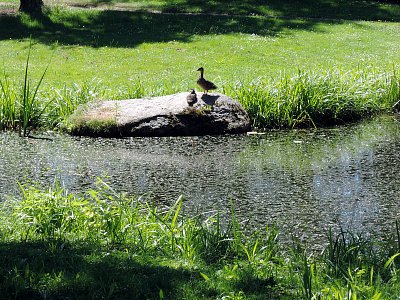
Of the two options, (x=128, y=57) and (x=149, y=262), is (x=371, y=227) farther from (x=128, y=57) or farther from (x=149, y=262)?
(x=128, y=57)

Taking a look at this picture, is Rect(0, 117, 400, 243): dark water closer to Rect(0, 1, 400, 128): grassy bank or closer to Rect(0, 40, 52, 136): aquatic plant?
Rect(0, 40, 52, 136): aquatic plant

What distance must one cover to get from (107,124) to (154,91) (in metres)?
2.32

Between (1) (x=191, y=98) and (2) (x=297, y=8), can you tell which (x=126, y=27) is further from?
(1) (x=191, y=98)

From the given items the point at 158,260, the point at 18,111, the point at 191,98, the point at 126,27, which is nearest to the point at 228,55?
the point at 126,27

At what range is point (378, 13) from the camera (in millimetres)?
26078

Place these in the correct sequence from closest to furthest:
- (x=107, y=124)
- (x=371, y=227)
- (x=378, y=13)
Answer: (x=371, y=227) → (x=107, y=124) → (x=378, y=13)

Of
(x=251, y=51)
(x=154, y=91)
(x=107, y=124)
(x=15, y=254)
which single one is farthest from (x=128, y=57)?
(x=15, y=254)

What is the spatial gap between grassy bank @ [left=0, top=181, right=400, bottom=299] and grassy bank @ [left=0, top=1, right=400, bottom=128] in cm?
A: 623

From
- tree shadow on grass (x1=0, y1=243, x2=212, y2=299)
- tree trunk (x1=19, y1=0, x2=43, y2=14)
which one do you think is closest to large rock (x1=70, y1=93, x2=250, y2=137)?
tree shadow on grass (x1=0, y1=243, x2=212, y2=299)

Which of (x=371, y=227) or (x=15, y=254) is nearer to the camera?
(x=15, y=254)

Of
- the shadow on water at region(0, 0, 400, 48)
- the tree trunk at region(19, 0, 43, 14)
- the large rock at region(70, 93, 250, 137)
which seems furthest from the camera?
the tree trunk at region(19, 0, 43, 14)

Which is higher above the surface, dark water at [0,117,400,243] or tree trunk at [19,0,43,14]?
tree trunk at [19,0,43,14]

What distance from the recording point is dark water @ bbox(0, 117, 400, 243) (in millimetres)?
8578

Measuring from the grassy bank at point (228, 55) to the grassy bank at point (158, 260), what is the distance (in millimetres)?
6230
